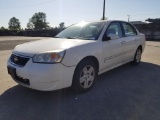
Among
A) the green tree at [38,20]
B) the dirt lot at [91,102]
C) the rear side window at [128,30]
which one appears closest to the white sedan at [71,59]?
the dirt lot at [91,102]

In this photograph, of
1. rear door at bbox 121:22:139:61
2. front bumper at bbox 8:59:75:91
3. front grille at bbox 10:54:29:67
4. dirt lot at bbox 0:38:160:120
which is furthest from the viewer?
rear door at bbox 121:22:139:61

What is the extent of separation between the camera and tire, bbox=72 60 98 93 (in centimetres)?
329

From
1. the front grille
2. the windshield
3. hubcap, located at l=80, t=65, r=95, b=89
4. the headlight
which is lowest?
hubcap, located at l=80, t=65, r=95, b=89

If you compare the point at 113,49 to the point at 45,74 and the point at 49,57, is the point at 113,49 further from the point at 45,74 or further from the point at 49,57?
the point at 45,74

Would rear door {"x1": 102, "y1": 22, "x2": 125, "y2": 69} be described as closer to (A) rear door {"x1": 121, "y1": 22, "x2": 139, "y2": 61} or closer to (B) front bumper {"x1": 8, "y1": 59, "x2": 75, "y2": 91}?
(A) rear door {"x1": 121, "y1": 22, "x2": 139, "y2": 61}

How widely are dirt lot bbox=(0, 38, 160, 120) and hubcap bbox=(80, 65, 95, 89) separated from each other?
0.19 meters

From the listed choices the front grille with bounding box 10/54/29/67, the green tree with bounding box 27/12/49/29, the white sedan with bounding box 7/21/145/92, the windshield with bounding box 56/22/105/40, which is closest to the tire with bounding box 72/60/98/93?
the white sedan with bounding box 7/21/145/92

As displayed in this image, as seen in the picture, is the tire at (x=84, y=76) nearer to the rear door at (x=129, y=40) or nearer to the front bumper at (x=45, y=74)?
the front bumper at (x=45, y=74)

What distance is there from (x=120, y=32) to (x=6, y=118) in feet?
11.4

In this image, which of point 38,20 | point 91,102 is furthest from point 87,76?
point 38,20

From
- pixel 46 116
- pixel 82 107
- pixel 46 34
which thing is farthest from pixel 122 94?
pixel 46 34

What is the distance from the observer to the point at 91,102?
3.15 m

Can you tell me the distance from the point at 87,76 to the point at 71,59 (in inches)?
25.8

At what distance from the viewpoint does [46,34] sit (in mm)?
32656
